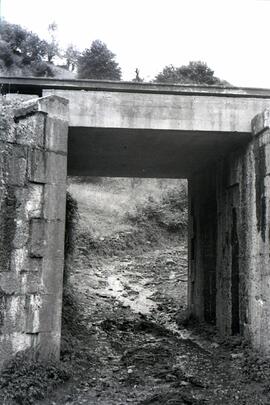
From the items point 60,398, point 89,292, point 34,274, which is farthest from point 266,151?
point 89,292

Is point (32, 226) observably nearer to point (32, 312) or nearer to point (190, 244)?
point (32, 312)

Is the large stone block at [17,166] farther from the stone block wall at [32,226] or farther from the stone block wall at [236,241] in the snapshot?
the stone block wall at [236,241]

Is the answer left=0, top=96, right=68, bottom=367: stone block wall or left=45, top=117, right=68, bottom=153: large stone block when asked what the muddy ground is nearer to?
left=0, top=96, right=68, bottom=367: stone block wall

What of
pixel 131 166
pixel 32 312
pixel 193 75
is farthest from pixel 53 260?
pixel 193 75

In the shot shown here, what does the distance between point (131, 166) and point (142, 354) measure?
4736 millimetres

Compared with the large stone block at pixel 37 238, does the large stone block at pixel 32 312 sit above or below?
below

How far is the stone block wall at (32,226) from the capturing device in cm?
788

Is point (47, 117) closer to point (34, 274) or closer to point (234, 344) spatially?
point (34, 274)

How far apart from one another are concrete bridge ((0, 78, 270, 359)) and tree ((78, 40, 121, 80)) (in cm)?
2479

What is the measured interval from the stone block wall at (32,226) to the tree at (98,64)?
28308 millimetres

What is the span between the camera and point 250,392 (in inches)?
306

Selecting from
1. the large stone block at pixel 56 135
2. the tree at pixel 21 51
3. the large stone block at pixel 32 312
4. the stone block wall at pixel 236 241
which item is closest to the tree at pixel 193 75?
the tree at pixel 21 51

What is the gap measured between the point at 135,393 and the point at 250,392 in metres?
1.74

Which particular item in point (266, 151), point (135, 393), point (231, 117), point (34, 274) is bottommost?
point (135, 393)
